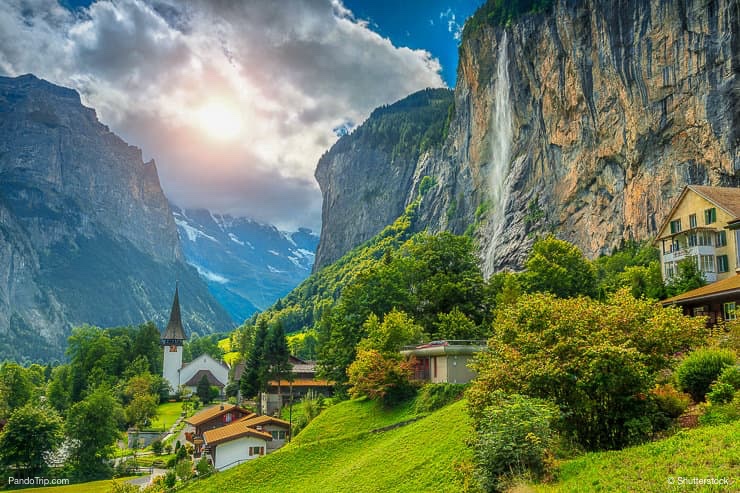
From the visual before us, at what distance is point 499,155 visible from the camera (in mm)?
130500

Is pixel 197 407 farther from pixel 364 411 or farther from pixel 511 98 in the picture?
pixel 511 98

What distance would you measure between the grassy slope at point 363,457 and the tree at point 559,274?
18.9m

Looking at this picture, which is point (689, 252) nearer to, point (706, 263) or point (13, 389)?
point (706, 263)

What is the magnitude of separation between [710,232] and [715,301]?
12.5 meters

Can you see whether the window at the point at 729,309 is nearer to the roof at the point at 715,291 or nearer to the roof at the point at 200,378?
the roof at the point at 715,291

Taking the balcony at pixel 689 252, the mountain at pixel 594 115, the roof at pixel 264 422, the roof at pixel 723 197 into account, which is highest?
the mountain at pixel 594 115

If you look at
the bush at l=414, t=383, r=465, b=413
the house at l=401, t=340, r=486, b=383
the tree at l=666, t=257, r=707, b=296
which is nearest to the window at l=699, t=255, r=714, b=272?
the tree at l=666, t=257, r=707, b=296

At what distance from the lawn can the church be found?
891 centimetres

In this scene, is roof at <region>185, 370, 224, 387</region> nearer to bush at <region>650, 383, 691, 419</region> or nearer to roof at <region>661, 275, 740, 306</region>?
roof at <region>661, 275, 740, 306</region>

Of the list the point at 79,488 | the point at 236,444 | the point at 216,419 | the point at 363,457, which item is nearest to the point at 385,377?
the point at 363,457

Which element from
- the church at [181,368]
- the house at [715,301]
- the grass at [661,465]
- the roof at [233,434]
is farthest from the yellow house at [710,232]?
the church at [181,368]

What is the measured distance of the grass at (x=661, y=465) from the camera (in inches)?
571

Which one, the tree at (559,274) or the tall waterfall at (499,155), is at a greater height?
the tall waterfall at (499,155)

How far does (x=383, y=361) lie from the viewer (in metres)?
39.9
